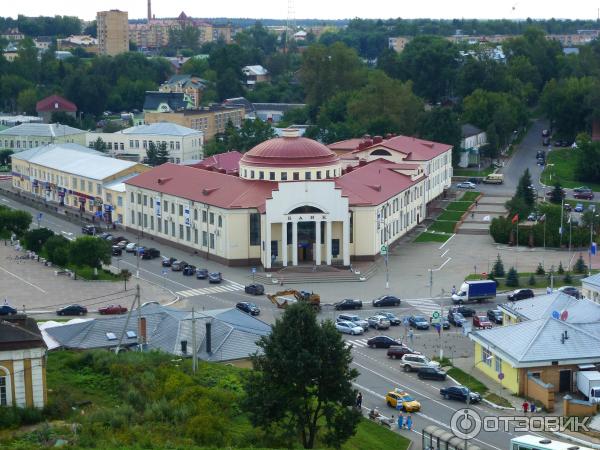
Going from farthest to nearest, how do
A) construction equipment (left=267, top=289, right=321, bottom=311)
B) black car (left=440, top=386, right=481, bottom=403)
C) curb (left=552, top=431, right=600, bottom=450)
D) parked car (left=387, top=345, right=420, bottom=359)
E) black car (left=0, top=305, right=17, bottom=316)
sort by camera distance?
1. construction equipment (left=267, top=289, right=321, bottom=311)
2. black car (left=0, top=305, right=17, bottom=316)
3. parked car (left=387, top=345, right=420, bottom=359)
4. black car (left=440, top=386, right=481, bottom=403)
5. curb (left=552, top=431, right=600, bottom=450)

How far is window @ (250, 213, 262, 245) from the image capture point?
6475 cm

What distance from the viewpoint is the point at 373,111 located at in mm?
106062

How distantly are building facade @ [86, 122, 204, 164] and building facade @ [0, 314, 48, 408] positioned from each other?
66.9m

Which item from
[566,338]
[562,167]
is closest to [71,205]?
[562,167]

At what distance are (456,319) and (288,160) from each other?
1899 centimetres

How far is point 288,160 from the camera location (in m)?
68.4

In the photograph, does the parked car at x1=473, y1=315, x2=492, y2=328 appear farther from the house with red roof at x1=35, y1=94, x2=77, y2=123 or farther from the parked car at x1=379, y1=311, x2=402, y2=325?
the house with red roof at x1=35, y1=94, x2=77, y2=123

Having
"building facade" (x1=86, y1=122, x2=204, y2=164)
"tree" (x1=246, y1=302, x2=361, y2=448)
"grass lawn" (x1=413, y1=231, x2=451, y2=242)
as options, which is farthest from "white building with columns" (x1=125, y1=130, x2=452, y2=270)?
"tree" (x1=246, y1=302, x2=361, y2=448)

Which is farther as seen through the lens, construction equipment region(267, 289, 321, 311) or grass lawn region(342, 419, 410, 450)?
construction equipment region(267, 289, 321, 311)

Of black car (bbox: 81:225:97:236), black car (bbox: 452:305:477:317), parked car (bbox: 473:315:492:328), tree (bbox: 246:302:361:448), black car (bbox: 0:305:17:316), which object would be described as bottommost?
black car (bbox: 81:225:97:236)

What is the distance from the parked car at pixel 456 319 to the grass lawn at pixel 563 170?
3981cm

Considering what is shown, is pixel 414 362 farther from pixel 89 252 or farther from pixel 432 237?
pixel 432 237

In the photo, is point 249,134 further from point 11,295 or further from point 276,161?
point 11,295

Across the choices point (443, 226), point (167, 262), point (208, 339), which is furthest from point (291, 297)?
point (443, 226)
